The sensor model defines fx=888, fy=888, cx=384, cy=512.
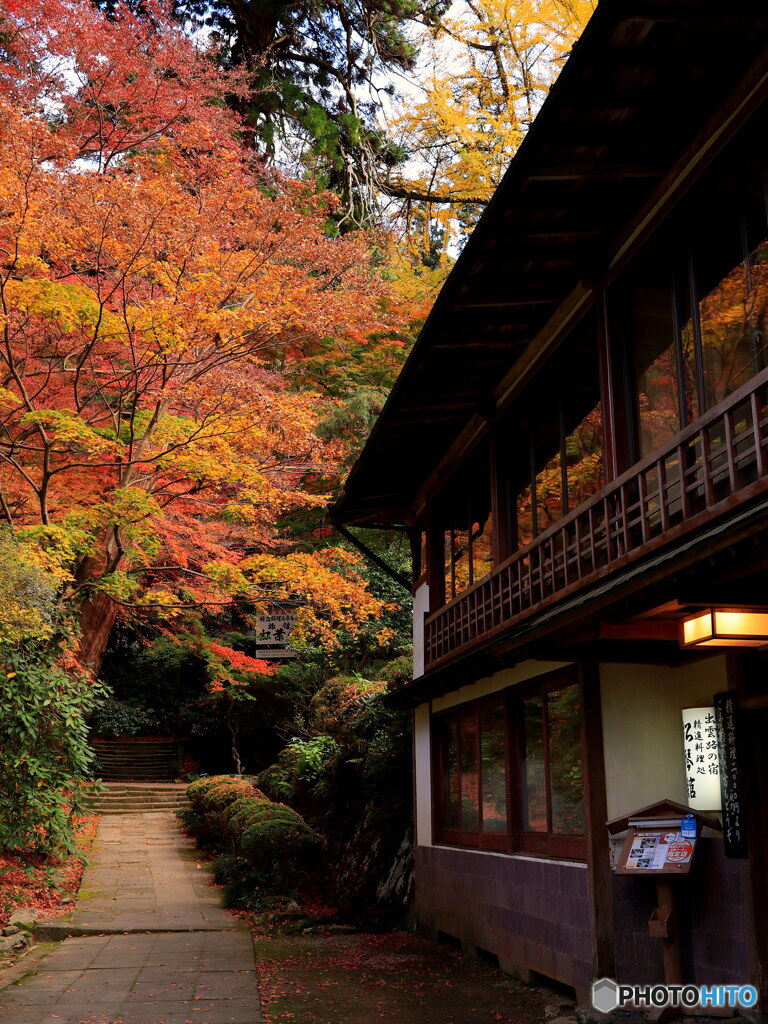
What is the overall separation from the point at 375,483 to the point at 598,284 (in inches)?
273

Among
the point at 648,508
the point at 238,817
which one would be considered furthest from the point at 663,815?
the point at 238,817

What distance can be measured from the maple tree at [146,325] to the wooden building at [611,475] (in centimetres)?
372

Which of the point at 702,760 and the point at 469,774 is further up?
the point at 702,760

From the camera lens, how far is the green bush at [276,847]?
15.7 meters

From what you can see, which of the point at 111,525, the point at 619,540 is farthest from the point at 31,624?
the point at 619,540

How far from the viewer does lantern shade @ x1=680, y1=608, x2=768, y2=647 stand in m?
5.99

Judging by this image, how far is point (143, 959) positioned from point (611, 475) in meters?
8.23

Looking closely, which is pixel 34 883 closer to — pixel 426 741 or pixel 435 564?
pixel 426 741

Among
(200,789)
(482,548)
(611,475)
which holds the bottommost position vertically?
(200,789)

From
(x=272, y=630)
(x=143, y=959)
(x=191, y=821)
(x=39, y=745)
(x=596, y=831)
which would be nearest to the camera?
(x=596, y=831)

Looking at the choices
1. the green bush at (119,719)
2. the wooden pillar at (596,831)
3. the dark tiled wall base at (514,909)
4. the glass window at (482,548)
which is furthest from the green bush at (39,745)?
the green bush at (119,719)

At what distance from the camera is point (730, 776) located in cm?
670

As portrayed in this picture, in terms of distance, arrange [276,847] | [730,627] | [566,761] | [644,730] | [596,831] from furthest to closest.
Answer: [276,847] < [566,761] < [644,730] < [596,831] < [730,627]

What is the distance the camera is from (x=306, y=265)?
15.6m
